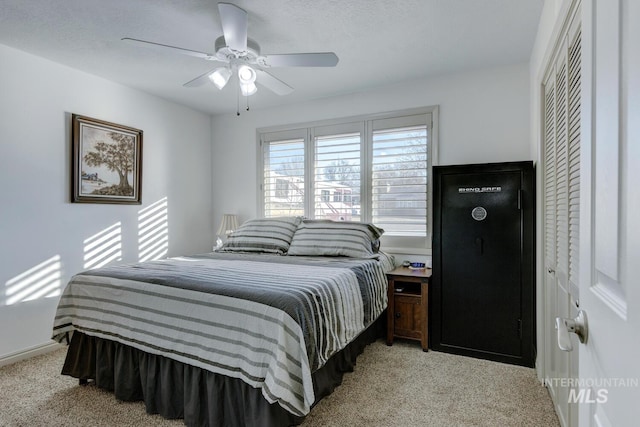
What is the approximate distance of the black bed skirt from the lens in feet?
5.58

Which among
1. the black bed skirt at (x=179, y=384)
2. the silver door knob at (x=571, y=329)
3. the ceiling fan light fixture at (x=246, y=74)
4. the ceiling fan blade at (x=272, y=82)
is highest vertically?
the ceiling fan blade at (x=272, y=82)

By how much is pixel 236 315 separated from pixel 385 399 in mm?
1120

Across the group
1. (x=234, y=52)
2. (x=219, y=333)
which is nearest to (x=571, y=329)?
(x=219, y=333)

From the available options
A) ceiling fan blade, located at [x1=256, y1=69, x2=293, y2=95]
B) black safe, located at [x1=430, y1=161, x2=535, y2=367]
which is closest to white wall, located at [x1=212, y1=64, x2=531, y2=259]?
black safe, located at [x1=430, y1=161, x2=535, y2=367]

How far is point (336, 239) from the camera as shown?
322 cm

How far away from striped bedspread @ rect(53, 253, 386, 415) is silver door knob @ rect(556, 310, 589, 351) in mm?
1115

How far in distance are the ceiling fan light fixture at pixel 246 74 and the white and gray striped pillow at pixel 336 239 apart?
1509mm

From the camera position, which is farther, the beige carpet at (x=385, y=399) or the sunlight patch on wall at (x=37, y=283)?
the sunlight patch on wall at (x=37, y=283)

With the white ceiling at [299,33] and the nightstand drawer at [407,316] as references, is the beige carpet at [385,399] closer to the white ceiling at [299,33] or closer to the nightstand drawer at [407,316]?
the nightstand drawer at [407,316]

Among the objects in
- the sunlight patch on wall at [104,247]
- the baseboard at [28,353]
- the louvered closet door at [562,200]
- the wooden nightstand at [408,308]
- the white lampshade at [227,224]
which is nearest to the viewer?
the louvered closet door at [562,200]

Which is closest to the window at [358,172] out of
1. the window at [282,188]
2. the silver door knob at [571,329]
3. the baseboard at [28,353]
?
the window at [282,188]

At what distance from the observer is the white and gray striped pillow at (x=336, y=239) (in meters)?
3.13

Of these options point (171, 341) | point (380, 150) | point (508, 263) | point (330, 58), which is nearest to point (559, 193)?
point (508, 263)

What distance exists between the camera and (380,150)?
145 inches
